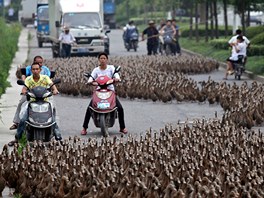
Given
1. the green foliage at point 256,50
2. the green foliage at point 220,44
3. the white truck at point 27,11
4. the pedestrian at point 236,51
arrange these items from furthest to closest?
the white truck at point 27,11 → the green foliage at point 220,44 → the green foliage at point 256,50 → the pedestrian at point 236,51

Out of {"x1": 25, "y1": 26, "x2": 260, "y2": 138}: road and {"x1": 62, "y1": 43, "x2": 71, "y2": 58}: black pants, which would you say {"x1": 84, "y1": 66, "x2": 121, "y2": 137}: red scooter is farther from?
{"x1": 62, "y1": 43, "x2": 71, "y2": 58}: black pants

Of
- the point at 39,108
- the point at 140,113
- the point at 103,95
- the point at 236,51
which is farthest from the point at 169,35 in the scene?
the point at 39,108

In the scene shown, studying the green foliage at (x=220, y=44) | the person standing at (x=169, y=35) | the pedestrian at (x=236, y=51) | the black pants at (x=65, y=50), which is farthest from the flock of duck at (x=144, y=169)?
the person standing at (x=169, y=35)

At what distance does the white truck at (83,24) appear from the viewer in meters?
47.6

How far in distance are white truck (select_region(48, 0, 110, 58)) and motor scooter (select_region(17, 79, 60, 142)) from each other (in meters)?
29.9

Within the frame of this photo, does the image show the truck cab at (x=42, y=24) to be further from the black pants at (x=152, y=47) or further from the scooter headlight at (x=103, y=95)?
the scooter headlight at (x=103, y=95)

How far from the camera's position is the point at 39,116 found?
56.3 feet

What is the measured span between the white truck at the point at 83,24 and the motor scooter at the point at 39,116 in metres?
29.9

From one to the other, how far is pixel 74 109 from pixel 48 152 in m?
10.5

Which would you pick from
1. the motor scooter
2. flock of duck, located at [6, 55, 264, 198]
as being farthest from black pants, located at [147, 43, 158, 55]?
the motor scooter

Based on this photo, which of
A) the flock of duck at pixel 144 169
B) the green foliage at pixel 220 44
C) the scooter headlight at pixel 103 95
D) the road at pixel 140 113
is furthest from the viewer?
the green foliage at pixel 220 44

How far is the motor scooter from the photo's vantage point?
17.1 m

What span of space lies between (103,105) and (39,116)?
2.26 m

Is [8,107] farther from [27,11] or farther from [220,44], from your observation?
[27,11]
